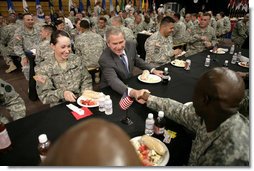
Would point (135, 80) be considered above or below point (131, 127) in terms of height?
above

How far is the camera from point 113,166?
0.40 m

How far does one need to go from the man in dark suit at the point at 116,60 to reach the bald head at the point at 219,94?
3.54 ft

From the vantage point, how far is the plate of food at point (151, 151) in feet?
3.93

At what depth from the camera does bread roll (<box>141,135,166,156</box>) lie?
1.25 metres

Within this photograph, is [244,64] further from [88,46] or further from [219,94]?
[88,46]

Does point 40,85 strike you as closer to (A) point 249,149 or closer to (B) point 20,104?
(B) point 20,104

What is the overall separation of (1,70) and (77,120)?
5419 millimetres

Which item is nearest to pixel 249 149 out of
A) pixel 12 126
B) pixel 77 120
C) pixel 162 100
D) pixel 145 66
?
pixel 162 100

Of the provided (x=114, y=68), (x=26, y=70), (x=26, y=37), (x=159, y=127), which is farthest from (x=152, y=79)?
(x=26, y=37)

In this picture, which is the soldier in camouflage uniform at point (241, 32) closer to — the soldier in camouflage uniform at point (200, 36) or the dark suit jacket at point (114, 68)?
the soldier in camouflage uniform at point (200, 36)

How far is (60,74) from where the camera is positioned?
229cm

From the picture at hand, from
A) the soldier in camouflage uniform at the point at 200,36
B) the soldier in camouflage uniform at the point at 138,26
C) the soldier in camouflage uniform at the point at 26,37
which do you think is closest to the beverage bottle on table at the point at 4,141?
the soldier in camouflage uniform at the point at 26,37

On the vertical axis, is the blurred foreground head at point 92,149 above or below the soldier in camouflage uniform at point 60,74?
above

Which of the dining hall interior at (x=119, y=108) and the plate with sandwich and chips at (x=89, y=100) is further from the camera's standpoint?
the plate with sandwich and chips at (x=89, y=100)
